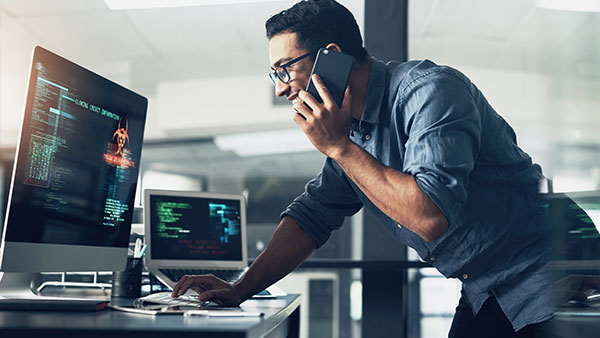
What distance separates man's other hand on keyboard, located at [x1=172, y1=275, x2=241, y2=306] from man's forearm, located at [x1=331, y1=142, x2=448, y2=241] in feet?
1.37

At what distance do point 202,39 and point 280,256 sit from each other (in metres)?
1.52

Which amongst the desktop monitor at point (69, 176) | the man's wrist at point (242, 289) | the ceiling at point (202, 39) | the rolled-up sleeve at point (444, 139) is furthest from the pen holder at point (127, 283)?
the ceiling at point (202, 39)

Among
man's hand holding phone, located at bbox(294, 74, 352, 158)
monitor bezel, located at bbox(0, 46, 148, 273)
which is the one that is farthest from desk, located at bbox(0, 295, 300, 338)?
man's hand holding phone, located at bbox(294, 74, 352, 158)

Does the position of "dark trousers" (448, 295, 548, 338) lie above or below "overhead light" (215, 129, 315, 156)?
below

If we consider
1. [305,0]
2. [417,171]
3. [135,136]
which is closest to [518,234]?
[417,171]

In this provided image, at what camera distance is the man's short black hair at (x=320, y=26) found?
4.73 feet

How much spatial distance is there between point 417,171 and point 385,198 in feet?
0.28

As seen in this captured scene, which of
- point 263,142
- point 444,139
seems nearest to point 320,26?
point 444,139

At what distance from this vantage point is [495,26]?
2.43 m

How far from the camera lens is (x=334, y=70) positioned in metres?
1.36

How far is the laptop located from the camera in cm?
179

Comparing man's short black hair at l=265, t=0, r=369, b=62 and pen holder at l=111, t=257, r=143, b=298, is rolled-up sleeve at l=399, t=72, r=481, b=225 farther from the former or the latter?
pen holder at l=111, t=257, r=143, b=298

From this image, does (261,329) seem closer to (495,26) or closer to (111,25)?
(495,26)

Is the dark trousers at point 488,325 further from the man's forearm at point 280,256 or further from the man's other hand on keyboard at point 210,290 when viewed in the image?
the man's other hand on keyboard at point 210,290
